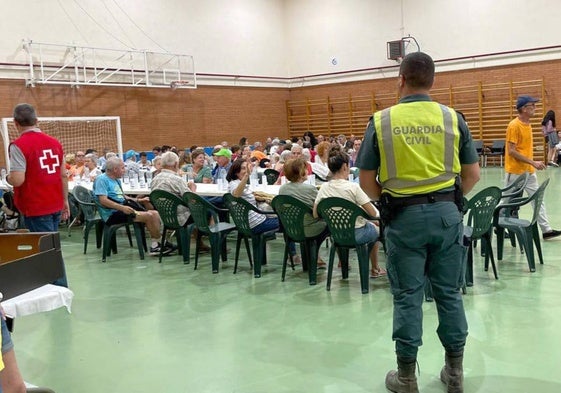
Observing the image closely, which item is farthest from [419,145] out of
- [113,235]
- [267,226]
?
[113,235]

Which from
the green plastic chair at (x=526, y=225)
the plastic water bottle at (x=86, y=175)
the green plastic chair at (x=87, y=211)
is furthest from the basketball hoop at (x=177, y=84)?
the green plastic chair at (x=526, y=225)

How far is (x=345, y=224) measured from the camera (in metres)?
4.94

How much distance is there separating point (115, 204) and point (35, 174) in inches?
95.2

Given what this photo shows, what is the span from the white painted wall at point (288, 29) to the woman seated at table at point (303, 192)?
1112 cm

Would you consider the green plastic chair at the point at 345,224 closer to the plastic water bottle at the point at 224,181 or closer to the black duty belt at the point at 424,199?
the black duty belt at the point at 424,199

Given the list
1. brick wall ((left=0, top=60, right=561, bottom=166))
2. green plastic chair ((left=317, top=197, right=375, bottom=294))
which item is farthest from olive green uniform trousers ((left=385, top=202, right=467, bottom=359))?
brick wall ((left=0, top=60, right=561, bottom=166))

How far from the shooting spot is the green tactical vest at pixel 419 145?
9.10ft

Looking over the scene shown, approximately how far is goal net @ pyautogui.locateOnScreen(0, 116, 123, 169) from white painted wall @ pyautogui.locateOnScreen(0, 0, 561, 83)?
1768mm

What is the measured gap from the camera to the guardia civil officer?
2787mm

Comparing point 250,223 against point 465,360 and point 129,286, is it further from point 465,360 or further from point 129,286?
point 465,360

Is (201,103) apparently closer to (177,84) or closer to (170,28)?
(177,84)

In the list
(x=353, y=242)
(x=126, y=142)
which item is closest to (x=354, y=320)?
(x=353, y=242)

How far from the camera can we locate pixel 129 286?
5676 mm

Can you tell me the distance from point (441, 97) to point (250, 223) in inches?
536
